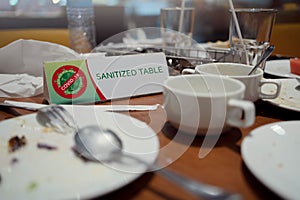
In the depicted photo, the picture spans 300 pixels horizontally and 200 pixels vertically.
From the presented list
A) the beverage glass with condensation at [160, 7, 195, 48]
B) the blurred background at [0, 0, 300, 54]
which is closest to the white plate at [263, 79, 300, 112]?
the beverage glass with condensation at [160, 7, 195, 48]

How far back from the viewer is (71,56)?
74 cm

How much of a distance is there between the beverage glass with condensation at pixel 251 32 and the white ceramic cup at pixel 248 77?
19 cm

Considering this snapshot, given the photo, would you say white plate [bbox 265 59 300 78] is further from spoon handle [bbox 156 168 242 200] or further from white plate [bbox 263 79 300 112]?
spoon handle [bbox 156 168 242 200]

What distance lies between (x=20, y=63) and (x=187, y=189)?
63cm

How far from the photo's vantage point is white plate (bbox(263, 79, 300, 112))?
54 cm

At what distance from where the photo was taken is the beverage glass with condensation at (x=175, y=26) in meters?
1.10

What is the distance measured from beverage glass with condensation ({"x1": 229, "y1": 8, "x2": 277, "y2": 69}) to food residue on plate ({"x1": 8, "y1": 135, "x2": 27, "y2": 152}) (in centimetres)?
63

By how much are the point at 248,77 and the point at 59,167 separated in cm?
37

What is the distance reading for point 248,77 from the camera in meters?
0.50

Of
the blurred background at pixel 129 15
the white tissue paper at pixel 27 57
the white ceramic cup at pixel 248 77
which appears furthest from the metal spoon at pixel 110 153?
the blurred background at pixel 129 15

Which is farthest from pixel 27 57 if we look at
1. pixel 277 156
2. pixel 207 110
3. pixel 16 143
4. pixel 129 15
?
pixel 129 15

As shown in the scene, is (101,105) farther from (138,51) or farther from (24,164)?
(138,51)

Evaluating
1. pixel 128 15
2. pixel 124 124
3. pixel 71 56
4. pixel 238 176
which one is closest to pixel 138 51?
pixel 71 56

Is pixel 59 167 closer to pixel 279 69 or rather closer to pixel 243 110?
pixel 243 110
